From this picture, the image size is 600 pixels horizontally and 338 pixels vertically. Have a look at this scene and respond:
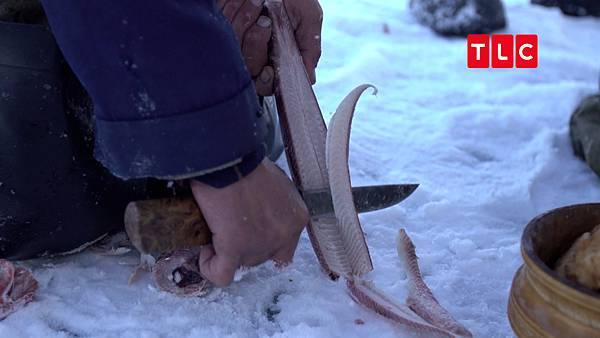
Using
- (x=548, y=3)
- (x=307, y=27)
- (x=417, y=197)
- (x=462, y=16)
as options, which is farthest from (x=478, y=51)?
(x=307, y=27)

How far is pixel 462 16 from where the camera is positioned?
13.3 feet

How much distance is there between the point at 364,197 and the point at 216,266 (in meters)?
0.42

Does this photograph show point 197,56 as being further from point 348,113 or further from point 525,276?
point 525,276

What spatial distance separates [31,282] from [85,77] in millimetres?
601

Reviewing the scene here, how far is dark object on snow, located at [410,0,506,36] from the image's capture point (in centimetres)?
404

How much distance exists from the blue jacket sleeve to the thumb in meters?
0.17

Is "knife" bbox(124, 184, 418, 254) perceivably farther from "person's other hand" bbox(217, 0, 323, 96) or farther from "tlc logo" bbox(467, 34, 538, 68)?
"tlc logo" bbox(467, 34, 538, 68)

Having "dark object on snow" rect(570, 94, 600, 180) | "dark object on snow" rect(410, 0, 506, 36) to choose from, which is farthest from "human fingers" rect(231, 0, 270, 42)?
"dark object on snow" rect(410, 0, 506, 36)

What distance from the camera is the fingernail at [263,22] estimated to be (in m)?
1.51

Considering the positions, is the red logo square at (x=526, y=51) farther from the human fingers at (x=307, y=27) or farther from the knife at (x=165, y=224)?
the knife at (x=165, y=224)

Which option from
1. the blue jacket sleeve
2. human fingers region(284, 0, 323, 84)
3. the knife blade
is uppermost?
the blue jacket sleeve

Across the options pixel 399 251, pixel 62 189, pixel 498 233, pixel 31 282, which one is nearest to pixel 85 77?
pixel 62 189

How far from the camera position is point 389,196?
1.48 m

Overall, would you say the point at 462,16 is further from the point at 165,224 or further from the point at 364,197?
the point at 165,224
